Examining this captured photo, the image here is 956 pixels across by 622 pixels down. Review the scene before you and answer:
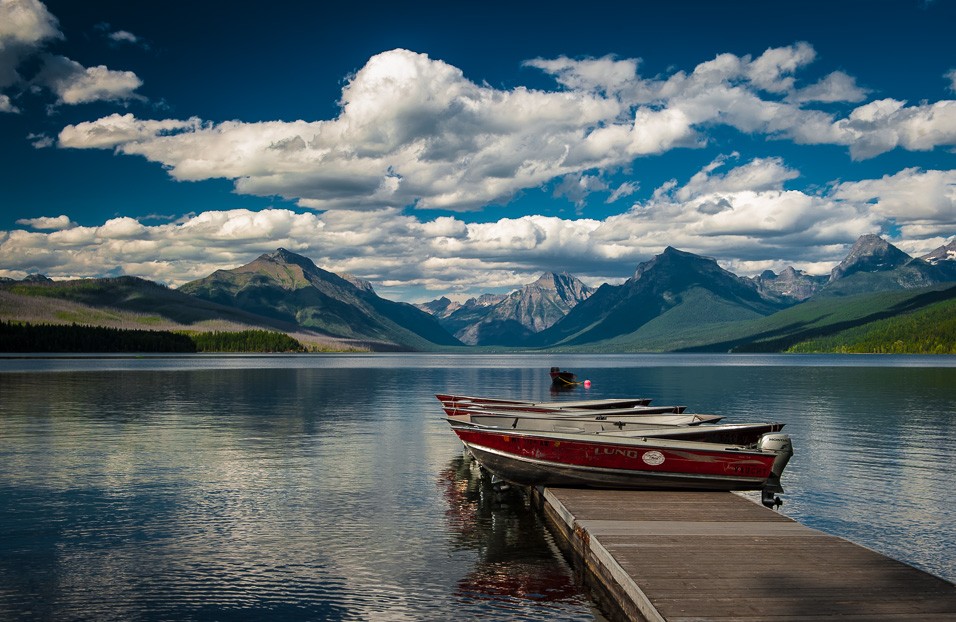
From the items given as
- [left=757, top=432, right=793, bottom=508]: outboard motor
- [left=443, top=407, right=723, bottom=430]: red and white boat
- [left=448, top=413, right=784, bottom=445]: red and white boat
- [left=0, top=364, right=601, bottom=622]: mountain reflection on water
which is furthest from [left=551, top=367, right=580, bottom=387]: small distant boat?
[left=757, top=432, right=793, bottom=508]: outboard motor

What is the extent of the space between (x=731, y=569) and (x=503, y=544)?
9.32 m

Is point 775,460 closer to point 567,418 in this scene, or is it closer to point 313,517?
point 567,418

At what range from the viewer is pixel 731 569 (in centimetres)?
1809

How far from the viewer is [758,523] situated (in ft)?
76.7

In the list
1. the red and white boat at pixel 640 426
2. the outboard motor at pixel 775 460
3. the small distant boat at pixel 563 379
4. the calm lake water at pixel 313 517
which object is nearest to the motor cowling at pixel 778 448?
the outboard motor at pixel 775 460

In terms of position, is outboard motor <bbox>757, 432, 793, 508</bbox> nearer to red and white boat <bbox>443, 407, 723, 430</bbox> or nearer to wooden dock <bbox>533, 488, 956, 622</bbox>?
wooden dock <bbox>533, 488, 956, 622</bbox>

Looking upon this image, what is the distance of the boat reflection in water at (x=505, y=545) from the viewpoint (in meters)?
20.6

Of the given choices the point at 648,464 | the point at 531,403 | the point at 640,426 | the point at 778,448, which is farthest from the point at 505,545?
the point at 531,403

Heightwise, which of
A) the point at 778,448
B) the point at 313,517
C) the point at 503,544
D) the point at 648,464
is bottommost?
the point at 503,544

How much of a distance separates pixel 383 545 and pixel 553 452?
25.6 ft

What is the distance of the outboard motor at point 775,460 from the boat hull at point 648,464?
13.3 inches

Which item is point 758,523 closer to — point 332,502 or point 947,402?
point 332,502

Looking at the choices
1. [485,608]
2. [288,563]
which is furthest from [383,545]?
[485,608]

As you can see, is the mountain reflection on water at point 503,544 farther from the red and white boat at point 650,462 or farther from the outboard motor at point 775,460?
the outboard motor at point 775,460
